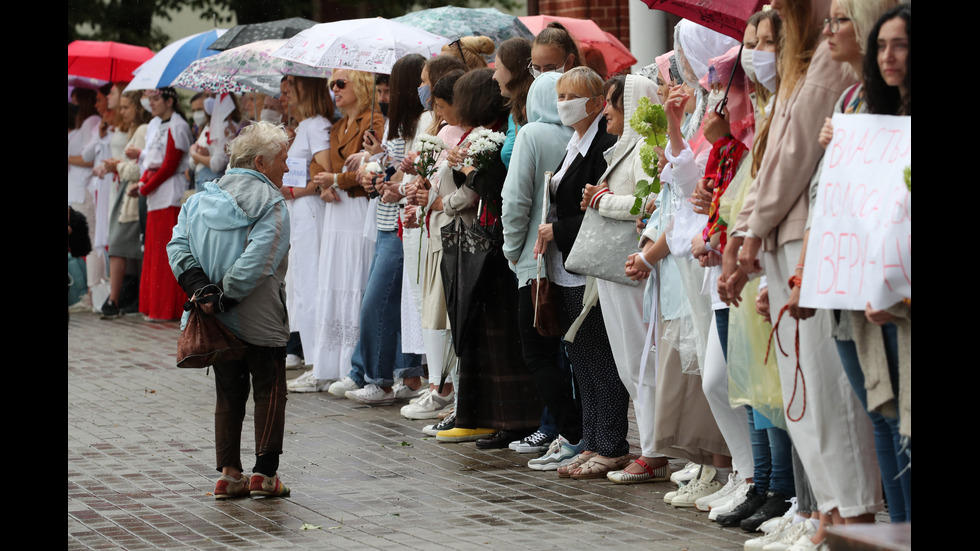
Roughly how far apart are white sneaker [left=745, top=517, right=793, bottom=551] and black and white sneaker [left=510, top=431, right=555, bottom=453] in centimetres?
268

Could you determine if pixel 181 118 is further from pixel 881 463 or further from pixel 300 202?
pixel 881 463

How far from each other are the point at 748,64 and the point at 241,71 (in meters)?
7.13

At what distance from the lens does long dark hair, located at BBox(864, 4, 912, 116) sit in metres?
4.51

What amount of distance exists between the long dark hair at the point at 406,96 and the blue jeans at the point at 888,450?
551cm

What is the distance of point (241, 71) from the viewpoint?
12.2 metres

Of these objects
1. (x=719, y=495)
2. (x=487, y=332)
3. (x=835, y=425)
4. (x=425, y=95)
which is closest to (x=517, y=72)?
(x=425, y=95)

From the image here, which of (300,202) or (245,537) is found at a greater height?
(300,202)

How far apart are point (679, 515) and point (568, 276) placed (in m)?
1.68

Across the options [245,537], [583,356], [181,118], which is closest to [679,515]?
[583,356]

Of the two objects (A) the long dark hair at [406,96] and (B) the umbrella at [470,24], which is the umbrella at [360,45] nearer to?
(A) the long dark hair at [406,96]

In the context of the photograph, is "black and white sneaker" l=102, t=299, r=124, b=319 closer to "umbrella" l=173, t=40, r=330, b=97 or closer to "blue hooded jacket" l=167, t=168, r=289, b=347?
"umbrella" l=173, t=40, r=330, b=97

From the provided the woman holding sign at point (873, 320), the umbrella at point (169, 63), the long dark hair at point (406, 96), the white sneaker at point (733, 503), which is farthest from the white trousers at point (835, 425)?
the umbrella at point (169, 63)

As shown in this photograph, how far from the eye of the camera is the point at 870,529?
4074 mm

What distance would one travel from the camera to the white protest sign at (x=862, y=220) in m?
4.43
